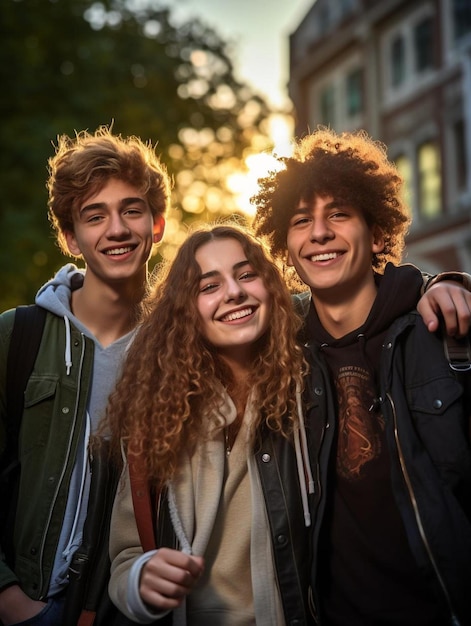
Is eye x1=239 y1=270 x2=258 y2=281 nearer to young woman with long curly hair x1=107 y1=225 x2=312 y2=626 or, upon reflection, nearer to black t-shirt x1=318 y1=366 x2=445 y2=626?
young woman with long curly hair x1=107 y1=225 x2=312 y2=626

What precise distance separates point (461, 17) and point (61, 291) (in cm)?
2113

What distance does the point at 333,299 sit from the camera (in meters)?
4.24

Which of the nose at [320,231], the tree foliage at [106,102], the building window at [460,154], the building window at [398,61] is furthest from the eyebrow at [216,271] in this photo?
the building window at [398,61]

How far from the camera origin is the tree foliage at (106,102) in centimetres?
1522

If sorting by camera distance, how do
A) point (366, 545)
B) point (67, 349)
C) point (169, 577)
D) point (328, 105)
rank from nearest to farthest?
point (169, 577), point (366, 545), point (67, 349), point (328, 105)

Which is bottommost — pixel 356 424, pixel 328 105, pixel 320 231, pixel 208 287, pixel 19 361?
pixel 356 424

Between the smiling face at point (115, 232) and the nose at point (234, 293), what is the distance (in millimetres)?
911

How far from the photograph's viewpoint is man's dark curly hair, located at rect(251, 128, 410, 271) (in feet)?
14.1

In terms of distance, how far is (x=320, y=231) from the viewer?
13.7 ft

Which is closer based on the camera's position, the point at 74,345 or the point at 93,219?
the point at 74,345

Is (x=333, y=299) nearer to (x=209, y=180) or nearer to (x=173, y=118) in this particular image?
(x=173, y=118)

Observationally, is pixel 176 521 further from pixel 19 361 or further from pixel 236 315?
pixel 19 361

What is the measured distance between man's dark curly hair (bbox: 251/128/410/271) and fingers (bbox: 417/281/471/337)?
0.70m

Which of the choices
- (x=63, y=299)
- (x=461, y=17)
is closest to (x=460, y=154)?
(x=461, y=17)
